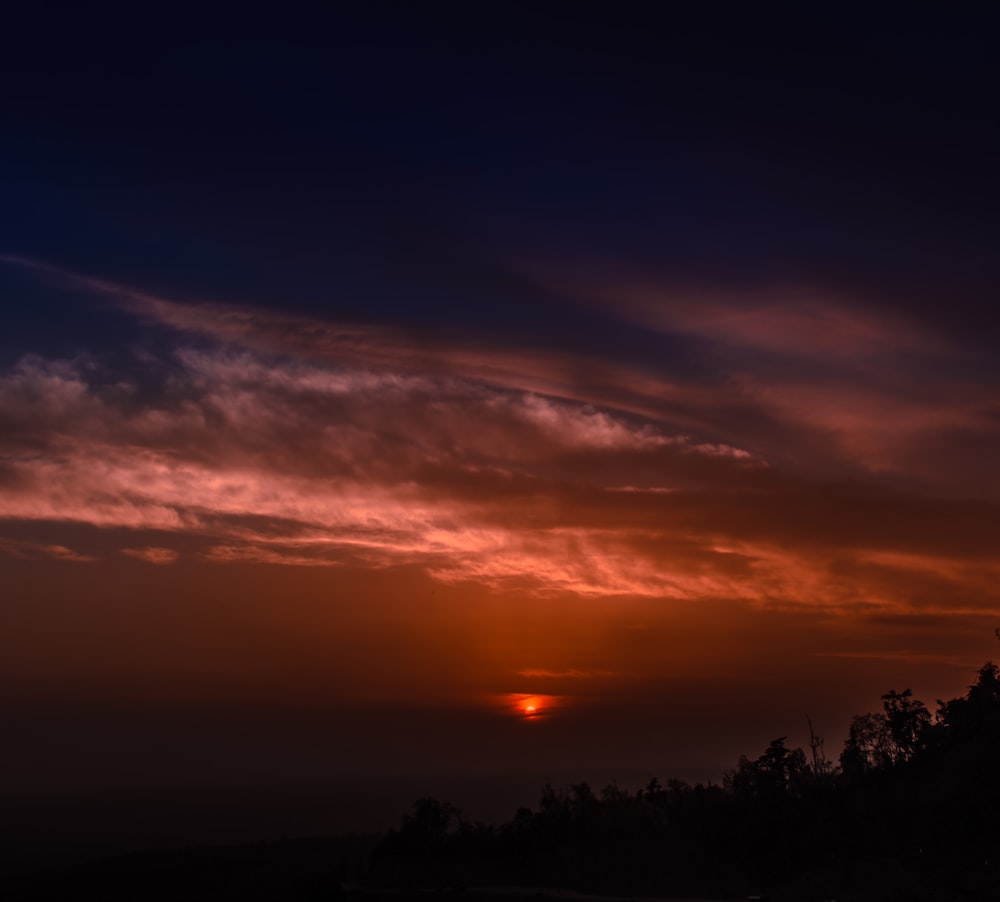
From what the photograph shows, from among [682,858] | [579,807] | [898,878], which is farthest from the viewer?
[579,807]

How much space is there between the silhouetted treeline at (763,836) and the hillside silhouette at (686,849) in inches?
6.3

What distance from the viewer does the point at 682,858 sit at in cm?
6550

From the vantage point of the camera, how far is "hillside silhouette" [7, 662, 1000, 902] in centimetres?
5878

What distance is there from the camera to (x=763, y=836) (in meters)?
68.9

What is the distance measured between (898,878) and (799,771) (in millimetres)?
35274

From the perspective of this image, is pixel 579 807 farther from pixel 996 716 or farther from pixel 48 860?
pixel 48 860

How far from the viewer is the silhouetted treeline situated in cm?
5753

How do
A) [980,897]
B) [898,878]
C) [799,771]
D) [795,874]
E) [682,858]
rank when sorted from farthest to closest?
[799,771] → [682,858] → [795,874] → [898,878] → [980,897]

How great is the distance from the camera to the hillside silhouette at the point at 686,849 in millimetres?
58781

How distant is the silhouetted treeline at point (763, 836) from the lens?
5753 cm

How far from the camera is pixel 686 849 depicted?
222 feet

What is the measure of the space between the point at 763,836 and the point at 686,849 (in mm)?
5963

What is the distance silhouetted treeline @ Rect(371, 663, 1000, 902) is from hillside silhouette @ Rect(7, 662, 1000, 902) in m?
0.16

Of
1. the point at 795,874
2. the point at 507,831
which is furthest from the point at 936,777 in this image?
the point at 507,831
